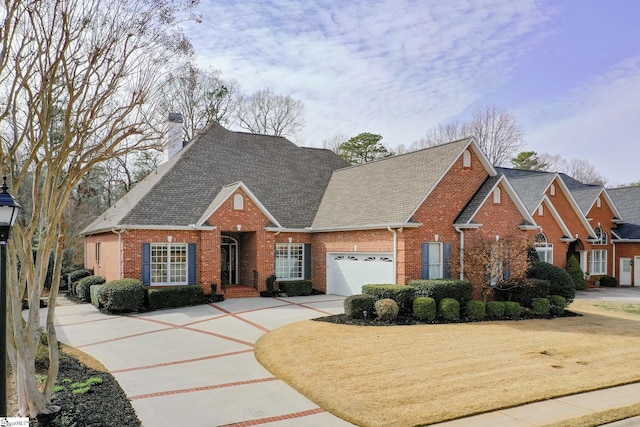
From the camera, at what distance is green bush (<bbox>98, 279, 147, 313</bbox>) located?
675 inches

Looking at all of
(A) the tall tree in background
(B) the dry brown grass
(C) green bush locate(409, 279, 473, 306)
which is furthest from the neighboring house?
(A) the tall tree in background

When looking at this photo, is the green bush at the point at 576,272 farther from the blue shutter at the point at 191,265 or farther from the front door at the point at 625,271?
the blue shutter at the point at 191,265

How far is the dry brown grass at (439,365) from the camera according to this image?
26.2 feet

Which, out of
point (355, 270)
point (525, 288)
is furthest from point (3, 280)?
point (525, 288)

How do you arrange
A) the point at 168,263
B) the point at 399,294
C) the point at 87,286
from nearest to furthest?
1. the point at 399,294
2. the point at 168,263
3. the point at 87,286

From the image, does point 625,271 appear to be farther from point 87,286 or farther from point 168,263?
point 87,286

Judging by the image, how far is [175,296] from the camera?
18.3 m

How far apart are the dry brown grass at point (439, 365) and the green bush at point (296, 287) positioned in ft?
23.0

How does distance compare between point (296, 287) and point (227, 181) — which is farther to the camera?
point (227, 181)

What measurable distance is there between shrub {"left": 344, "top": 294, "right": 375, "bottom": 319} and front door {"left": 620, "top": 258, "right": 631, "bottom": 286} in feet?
79.8

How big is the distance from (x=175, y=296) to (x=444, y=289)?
1034 centimetres

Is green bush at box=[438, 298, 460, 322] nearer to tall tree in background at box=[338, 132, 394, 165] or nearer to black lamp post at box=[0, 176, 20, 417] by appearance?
Answer: black lamp post at box=[0, 176, 20, 417]

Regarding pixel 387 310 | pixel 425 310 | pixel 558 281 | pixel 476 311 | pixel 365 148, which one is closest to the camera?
pixel 387 310

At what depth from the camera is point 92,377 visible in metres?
8.85
